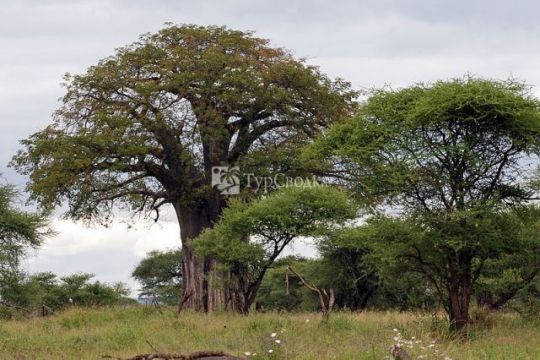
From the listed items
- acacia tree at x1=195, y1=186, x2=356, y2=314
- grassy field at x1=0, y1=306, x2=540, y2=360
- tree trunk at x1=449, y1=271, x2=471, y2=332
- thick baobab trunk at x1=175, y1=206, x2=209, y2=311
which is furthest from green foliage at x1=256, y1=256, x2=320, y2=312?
tree trunk at x1=449, y1=271, x2=471, y2=332

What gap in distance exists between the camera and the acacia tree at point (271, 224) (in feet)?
77.6

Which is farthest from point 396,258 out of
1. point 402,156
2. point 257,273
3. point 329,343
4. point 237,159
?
point 237,159

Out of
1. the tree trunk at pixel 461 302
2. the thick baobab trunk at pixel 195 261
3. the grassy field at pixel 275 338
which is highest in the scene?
the thick baobab trunk at pixel 195 261

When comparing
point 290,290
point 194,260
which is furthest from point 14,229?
point 290,290

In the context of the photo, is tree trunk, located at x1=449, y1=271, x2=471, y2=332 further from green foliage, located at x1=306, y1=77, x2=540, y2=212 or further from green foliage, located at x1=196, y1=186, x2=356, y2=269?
green foliage, located at x1=196, y1=186, x2=356, y2=269

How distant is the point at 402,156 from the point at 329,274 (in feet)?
66.4

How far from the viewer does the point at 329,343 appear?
13578mm

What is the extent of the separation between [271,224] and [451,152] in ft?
29.8

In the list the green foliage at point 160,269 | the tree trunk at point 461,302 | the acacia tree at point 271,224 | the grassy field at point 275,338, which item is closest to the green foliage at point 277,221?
the acacia tree at point 271,224

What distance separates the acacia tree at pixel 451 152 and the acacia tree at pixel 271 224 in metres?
6.30

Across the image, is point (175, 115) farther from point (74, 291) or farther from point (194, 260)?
point (74, 291)

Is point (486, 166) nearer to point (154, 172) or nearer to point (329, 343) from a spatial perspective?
point (329, 343)

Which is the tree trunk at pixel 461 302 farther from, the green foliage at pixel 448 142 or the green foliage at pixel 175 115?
the green foliage at pixel 175 115

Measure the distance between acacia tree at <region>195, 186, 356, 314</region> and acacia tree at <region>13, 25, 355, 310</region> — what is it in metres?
4.41
